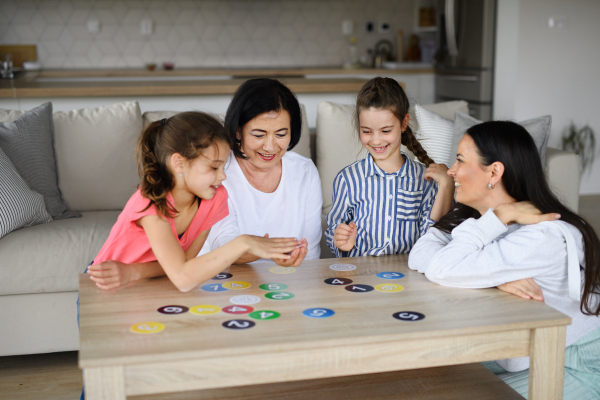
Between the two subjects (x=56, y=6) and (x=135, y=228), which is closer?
(x=135, y=228)

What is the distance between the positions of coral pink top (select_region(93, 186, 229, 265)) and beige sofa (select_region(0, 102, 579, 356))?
795mm

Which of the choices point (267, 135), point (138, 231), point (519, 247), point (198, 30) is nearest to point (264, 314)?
point (138, 231)

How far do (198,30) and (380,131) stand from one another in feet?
15.1

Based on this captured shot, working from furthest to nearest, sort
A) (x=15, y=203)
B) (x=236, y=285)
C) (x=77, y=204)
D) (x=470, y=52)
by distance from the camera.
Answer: (x=470, y=52) < (x=77, y=204) < (x=15, y=203) < (x=236, y=285)

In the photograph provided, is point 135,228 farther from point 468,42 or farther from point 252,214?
point 468,42

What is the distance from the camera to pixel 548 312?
115cm

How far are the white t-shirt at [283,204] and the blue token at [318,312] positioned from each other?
72cm

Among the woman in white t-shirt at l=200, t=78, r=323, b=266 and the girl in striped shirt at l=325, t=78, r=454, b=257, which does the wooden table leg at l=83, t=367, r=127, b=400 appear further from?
the girl in striped shirt at l=325, t=78, r=454, b=257

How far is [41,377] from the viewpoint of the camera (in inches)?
82.8

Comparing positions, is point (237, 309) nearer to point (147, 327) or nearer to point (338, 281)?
point (147, 327)

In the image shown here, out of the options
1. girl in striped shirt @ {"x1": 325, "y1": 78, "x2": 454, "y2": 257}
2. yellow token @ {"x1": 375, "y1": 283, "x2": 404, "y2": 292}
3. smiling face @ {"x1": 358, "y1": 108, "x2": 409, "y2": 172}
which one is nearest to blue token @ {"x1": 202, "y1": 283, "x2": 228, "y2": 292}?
yellow token @ {"x1": 375, "y1": 283, "x2": 404, "y2": 292}

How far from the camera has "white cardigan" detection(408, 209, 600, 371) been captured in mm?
1273

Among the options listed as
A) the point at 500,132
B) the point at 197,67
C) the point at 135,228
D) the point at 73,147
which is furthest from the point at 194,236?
the point at 197,67

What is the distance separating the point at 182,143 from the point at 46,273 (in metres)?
1.15
